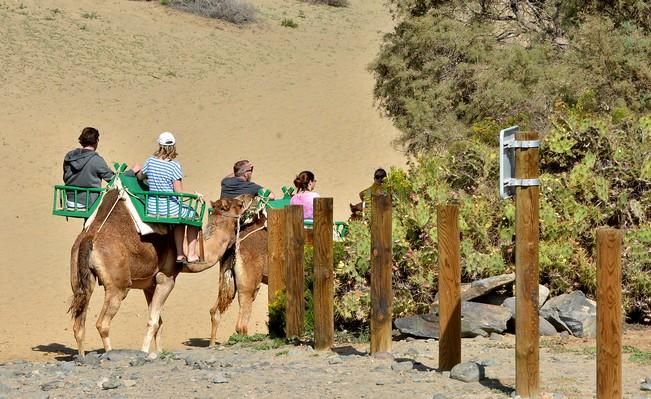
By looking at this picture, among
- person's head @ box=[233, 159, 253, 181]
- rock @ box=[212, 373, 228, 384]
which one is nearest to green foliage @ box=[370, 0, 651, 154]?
person's head @ box=[233, 159, 253, 181]

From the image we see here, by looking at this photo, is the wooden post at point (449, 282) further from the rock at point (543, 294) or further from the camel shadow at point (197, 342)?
the camel shadow at point (197, 342)

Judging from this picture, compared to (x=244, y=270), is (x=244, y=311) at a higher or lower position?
lower

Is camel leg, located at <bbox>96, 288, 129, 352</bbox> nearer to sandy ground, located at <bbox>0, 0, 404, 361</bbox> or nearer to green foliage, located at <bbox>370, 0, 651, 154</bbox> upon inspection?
sandy ground, located at <bbox>0, 0, 404, 361</bbox>

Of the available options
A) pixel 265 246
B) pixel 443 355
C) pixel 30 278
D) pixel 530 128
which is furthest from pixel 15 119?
pixel 443 355

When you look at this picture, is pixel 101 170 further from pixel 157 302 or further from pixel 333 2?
pixel 333 2

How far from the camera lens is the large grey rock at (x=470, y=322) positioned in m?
11.4

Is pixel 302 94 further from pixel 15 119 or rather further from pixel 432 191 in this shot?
pixel 432 191

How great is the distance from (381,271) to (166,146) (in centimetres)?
304

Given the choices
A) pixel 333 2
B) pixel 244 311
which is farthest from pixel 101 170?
pixel 333 2

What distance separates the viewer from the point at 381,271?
987 centimetres

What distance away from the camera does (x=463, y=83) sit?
25.8 m

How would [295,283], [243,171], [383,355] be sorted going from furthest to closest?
[243,171], [295,283], [383,355]

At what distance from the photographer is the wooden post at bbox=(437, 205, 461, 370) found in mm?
9000

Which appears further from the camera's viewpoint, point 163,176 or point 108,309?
point 108,309
